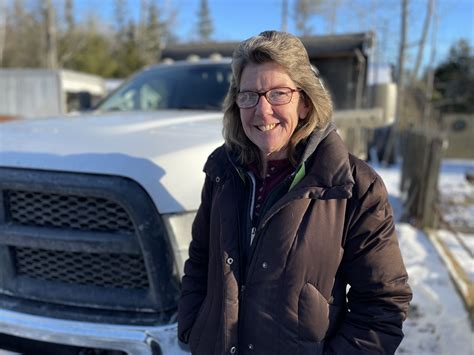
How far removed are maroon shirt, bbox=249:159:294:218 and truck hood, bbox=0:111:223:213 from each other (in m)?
0.49

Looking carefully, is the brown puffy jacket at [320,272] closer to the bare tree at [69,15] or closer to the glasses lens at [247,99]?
the glasses lens at [247,99]

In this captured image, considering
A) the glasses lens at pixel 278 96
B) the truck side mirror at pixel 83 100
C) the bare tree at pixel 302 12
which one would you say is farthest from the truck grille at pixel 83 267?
the bare tree at pixel 302 12

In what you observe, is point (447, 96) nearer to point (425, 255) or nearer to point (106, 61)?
point (106, 61)

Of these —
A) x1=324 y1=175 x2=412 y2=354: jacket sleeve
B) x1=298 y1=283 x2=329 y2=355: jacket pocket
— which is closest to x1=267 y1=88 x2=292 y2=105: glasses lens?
x1=324 y1=175 x2=412 y2=354: jacket sleeve

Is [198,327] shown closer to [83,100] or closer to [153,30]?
[83,100]

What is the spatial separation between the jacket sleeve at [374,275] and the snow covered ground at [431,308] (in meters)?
1.73

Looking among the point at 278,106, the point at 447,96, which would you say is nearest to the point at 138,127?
the point at 278,106

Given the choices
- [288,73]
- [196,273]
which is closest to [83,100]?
[196,273]

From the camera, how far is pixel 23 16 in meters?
33.1

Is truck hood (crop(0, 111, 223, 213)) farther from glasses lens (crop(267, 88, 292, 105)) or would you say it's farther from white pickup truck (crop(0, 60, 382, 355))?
glasses lens (crop(267, 88, 292, 105))

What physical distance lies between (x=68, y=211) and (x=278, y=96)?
1180 mm

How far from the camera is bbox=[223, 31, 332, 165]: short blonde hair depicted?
1560 millimetres

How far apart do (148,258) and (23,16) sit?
120 feet

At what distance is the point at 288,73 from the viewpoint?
158 cm
